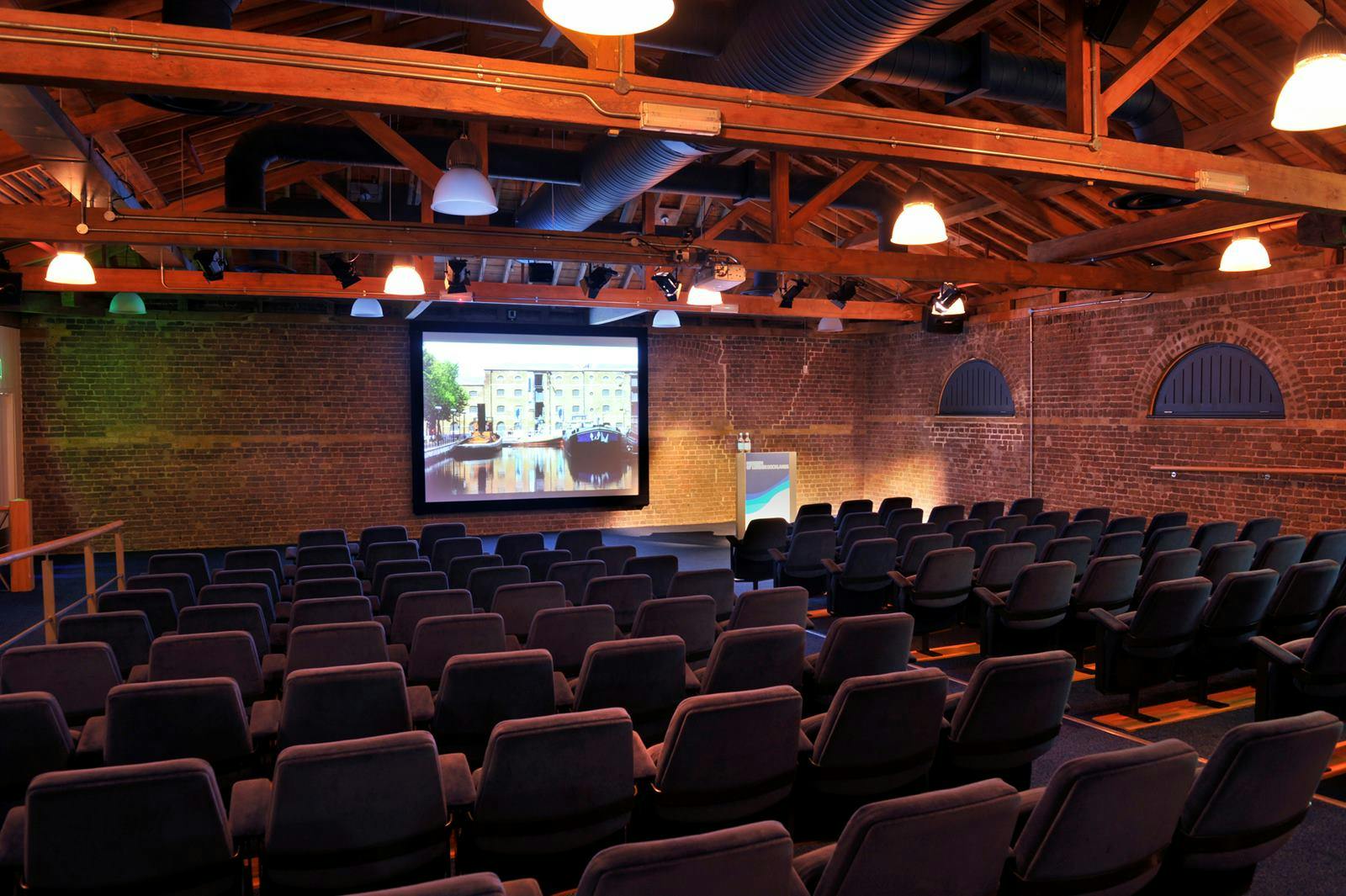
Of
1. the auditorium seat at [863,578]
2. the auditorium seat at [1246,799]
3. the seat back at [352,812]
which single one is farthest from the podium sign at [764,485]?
the seat back at [352,812]

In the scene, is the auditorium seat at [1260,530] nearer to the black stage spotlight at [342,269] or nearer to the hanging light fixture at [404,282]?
the hanging light fixture at [404,282]

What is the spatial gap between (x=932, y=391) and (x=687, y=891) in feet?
44.5

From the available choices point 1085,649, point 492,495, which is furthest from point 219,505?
point 1085,649

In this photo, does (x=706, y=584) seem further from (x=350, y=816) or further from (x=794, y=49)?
(x=350, y=816)

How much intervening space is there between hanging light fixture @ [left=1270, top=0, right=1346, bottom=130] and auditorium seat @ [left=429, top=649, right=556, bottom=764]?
12.1 feet

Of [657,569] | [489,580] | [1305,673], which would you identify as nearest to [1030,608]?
[1305,673]

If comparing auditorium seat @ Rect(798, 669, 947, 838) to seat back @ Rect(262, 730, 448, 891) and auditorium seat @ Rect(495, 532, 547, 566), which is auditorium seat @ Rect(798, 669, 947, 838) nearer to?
seat back @ Rect(262, 730, 448, 891)

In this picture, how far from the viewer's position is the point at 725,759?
8.85 ft

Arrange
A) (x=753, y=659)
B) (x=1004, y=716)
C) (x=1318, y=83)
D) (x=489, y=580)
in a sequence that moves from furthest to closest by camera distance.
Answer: (x=489, y=580), (x=753, y=659), (x=1318, y=83), (x=1004, y=716)

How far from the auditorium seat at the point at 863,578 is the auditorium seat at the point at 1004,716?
11.0 feet

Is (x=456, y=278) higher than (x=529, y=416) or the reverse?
higher

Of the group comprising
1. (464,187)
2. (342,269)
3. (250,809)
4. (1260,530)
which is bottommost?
(250,809)

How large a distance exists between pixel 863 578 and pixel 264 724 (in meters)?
4.78

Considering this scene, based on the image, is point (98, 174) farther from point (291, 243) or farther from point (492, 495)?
point (492, 495)
